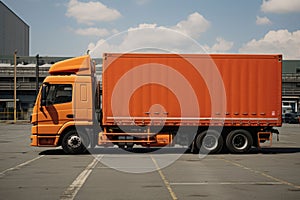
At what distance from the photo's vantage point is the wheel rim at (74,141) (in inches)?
718

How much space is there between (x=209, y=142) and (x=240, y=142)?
1.30 meters

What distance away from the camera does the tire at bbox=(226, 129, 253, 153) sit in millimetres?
18641

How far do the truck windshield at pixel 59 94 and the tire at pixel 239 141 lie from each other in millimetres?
6619

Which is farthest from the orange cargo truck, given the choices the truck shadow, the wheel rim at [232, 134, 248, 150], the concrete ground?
the truck shadow

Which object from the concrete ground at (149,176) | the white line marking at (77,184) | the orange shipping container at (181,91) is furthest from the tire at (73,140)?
the white line marking at (77,184)

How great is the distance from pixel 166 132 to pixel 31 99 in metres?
61.9

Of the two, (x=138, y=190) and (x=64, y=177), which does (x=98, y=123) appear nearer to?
(x=64, y=177)

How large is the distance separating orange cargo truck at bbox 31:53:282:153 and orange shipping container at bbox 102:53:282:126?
0.13 feet

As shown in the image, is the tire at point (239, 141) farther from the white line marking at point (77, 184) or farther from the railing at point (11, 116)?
the railing at point (11, 116)

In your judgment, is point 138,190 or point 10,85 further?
point 10,85

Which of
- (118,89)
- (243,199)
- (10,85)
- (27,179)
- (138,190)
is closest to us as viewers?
(243,199)

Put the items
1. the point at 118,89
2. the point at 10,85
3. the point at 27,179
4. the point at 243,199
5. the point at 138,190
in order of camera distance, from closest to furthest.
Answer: the point at 243,199 → the point at 138,190 → the point at 27,179 → the point at 118,89 → the point at 10,85

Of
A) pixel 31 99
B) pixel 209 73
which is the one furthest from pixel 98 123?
pixel 31 99

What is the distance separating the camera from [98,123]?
18375 millimetres
